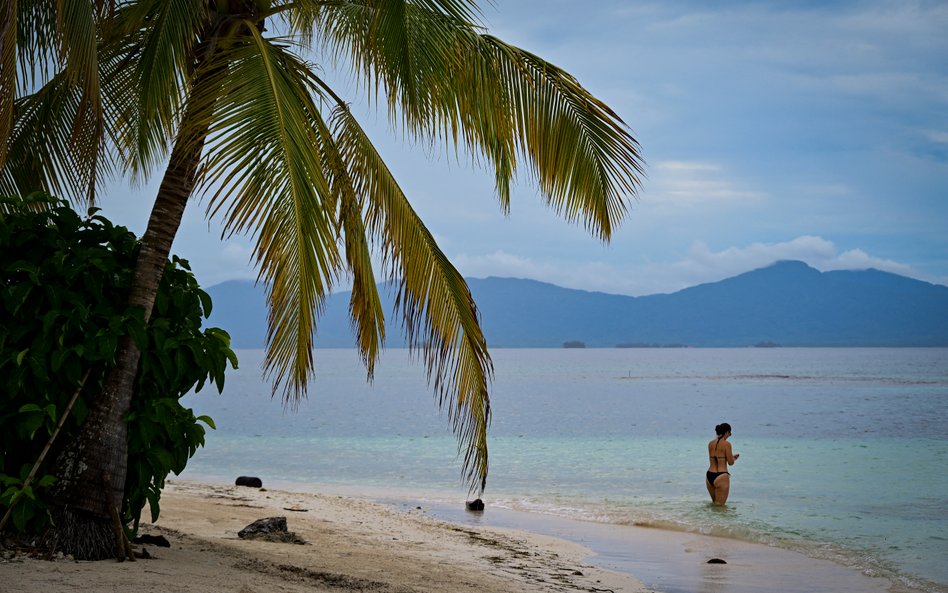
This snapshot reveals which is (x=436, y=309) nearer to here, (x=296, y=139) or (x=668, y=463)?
(x=296, y=139)

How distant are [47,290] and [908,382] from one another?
77.0m

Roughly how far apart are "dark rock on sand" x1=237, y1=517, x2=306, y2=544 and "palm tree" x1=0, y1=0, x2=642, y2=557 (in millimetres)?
2425

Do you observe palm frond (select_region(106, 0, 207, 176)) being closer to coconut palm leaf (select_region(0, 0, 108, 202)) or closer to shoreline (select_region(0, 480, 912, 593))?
coconut palm leaf (select_region(0, 0, 108, 202))

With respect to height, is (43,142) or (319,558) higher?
(43,142)

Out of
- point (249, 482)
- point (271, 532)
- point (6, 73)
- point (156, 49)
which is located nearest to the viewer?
point (6, 73)

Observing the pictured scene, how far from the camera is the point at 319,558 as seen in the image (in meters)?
7.85

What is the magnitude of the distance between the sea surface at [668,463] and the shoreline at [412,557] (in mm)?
1194

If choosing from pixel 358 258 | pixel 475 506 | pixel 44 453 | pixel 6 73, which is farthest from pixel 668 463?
pixel 6 73

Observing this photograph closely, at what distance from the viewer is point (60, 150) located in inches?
302

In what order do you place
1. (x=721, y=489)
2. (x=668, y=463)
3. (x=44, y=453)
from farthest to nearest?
(x=668, y=463)
(x=721, y=489)
(x=44, y=453)

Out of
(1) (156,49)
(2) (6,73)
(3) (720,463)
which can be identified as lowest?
(3) (720,463)

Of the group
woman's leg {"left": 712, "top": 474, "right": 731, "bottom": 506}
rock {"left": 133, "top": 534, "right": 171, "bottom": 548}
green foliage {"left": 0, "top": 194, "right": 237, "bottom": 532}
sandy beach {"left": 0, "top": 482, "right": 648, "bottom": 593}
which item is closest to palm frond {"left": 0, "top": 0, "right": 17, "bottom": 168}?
green foliage {"left": 0, "top": 194, "right": 237, "bottom": 532}

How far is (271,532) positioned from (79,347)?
3981mm

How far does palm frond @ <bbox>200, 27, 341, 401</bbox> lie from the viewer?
17.3 ft
